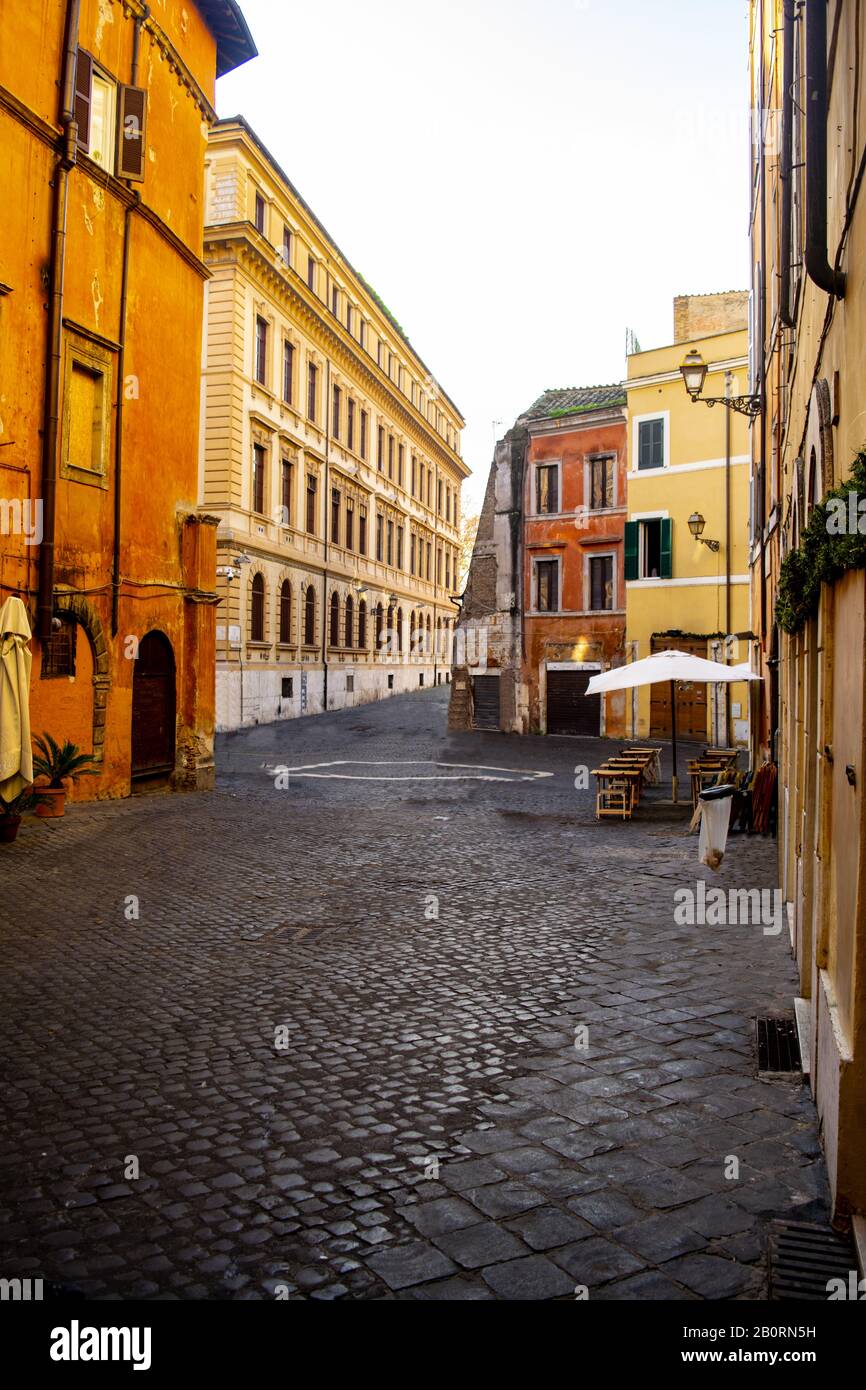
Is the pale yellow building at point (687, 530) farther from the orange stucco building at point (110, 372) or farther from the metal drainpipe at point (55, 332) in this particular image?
the metal drainpipe at point (55, 332)

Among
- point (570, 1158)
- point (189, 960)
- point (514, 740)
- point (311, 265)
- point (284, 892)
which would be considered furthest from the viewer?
point (311, 265)

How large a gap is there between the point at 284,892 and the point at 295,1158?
506 cm

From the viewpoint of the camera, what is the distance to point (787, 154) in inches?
296

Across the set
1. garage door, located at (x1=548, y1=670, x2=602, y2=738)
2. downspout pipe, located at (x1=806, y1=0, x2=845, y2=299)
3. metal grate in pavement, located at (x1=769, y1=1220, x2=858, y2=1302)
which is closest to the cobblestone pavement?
metal grate in pavement, located at (x1=769, y1=1220, x2=858, y2=1302)

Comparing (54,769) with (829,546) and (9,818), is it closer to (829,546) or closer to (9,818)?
(9,818)

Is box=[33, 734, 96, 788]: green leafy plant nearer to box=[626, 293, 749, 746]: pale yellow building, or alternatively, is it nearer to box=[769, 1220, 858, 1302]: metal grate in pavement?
box=[769, 1220, 858, 1302]: metal grate in pavement

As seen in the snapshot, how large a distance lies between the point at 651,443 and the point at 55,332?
19.9m

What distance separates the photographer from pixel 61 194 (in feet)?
45.1

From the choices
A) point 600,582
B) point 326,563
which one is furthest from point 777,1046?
point 326,563

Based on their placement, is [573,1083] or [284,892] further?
[284,892]

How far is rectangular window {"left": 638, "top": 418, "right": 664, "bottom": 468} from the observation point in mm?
29406
